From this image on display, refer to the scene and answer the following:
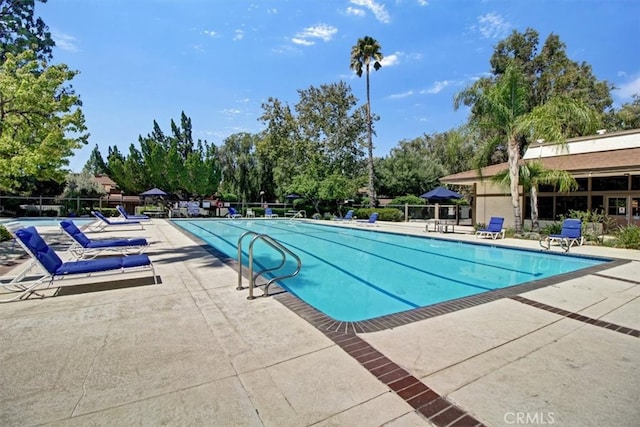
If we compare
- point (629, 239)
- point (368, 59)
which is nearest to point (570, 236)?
point (629, 239)

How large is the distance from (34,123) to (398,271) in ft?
34.5

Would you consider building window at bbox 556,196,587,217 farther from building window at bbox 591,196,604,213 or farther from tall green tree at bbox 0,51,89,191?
tall green tree at bbox 0,51,89,191

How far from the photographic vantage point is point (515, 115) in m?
12.8

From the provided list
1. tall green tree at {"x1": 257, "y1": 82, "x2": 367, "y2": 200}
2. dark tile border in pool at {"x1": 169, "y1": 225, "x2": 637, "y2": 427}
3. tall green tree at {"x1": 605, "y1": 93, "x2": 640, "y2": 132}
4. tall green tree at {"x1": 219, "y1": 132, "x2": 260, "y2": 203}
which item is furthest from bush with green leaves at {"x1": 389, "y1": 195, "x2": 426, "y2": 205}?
dark tile border in pool at {"x1": 169, "y1": 225, "x2": 637, "y2": 427}

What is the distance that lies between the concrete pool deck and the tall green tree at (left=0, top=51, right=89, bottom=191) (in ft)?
18.5

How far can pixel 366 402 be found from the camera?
7.14ft

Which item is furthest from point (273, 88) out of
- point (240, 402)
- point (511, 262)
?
point (240, 402)

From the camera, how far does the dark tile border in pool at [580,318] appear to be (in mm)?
3529

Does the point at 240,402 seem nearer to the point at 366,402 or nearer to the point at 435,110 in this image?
the point at 366,402

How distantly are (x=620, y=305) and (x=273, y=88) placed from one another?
29.9 metres

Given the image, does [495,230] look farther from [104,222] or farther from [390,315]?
[104,222]

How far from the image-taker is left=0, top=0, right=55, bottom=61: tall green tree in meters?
18.2

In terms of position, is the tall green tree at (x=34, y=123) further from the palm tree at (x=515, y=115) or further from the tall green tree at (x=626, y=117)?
the tall green tree at (x=626, y=117)

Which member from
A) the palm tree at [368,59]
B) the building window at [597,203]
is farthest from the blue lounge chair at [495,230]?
the palm tree at [368,59]
